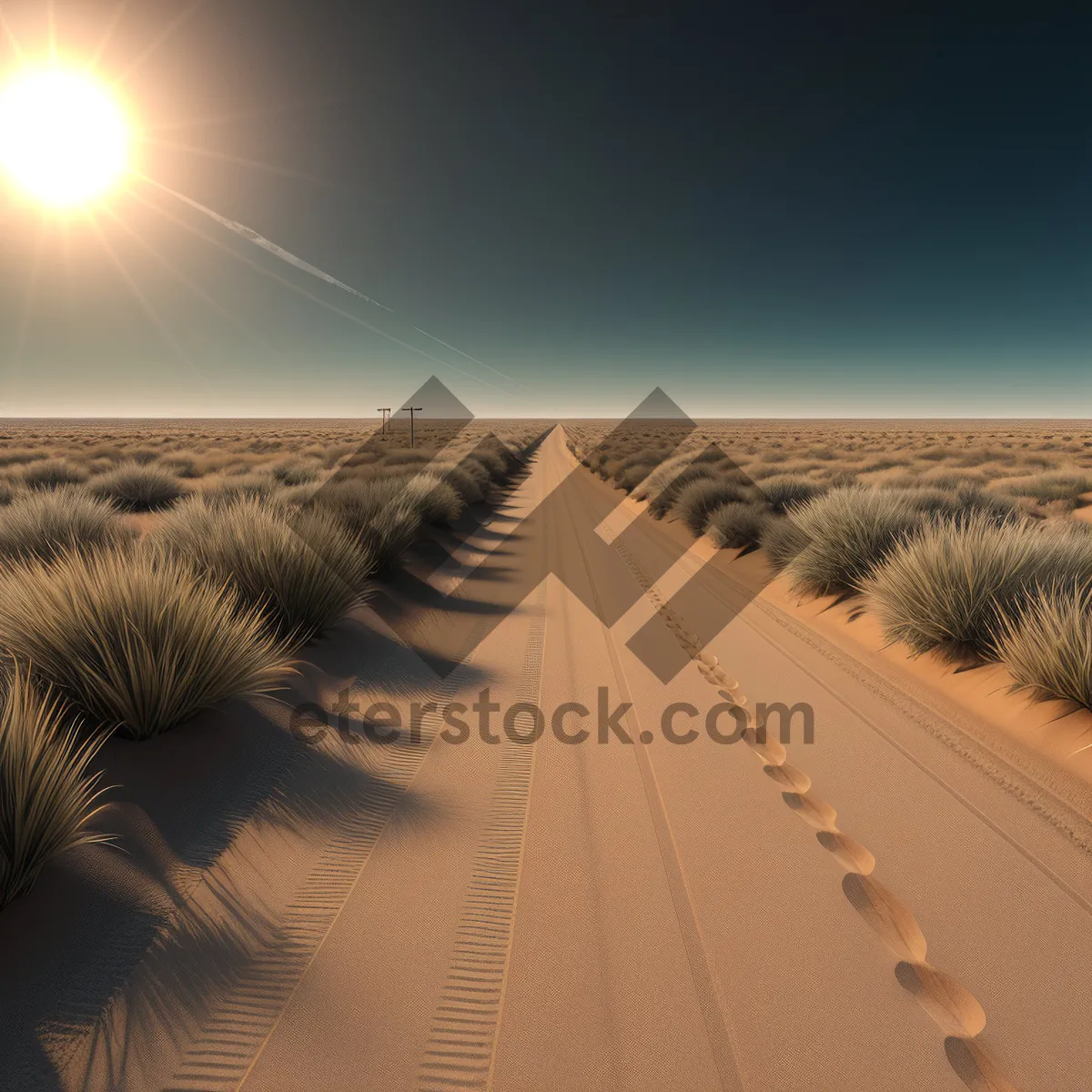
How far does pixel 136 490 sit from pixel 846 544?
16.0m

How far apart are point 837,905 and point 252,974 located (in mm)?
2518

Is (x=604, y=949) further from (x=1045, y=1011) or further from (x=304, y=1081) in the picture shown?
(x=1045, y=1011)

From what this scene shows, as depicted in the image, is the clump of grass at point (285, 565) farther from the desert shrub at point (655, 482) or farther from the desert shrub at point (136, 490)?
the desert shrub at point (655, 482)

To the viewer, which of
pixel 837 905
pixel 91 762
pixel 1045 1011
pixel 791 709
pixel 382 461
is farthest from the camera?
pixel 382 461

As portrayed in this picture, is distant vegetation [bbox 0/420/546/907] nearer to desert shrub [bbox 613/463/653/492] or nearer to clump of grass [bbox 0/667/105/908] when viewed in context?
clump of grass [bbox 0/667/105/908]

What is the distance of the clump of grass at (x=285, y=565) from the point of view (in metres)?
5.50

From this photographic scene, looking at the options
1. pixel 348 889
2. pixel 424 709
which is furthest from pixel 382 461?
pixel 348 889

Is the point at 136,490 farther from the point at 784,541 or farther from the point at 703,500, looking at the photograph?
the point at 784,541

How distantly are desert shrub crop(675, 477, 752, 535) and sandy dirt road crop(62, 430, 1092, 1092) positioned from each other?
26.5 feet

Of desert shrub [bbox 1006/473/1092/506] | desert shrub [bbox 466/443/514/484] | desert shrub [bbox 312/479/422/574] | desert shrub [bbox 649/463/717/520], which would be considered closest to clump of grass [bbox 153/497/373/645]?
desert shrub [bbox 312/479/422/574]

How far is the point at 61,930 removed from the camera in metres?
2.34

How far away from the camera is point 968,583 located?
5223 mm

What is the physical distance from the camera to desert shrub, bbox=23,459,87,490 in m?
16.1

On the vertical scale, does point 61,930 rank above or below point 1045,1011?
above
